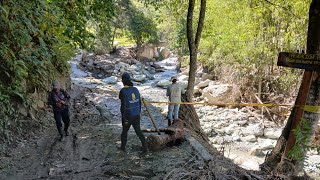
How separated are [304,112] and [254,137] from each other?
871cm

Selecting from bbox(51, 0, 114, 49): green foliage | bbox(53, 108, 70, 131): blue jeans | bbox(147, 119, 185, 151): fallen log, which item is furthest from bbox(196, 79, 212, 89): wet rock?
bbox(53, 108, 70, 131): blue jeans

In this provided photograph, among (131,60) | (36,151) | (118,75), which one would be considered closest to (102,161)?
(36,151)

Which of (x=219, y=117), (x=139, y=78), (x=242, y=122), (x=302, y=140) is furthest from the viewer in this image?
(x=139, y=78)

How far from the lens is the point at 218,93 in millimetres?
17891

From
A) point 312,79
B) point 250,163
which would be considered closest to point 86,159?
point 312,79

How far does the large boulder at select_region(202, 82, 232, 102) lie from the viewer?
17.7 meters

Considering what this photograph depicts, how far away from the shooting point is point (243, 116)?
51.9 feet

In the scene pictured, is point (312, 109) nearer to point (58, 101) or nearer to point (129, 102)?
point (129, 102)

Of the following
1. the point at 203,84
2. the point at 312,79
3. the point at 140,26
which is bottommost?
the point at 203,84

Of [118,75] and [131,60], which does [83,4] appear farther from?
[131,60]

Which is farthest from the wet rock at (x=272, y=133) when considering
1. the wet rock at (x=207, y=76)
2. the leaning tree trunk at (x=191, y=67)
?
the wet rock at (x=207, y=76)

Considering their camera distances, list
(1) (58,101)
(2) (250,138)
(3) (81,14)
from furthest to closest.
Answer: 1. (2) (250,138)
2. (3) (81,14)
3. (1) (58,101)

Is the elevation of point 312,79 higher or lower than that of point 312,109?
higher

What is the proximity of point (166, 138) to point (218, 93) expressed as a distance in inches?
448
